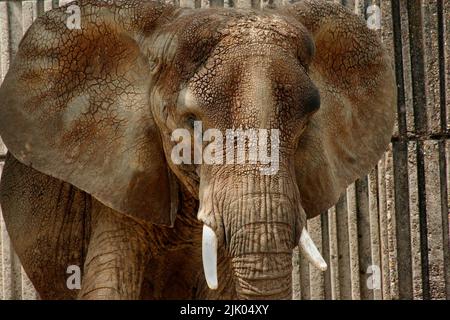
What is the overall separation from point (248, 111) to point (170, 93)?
0.44 m

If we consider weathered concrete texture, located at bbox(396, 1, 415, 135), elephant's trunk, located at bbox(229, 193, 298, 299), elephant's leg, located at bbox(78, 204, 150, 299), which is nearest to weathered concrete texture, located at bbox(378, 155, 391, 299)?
weathered concrete texture, located at bbox(396, 1, 415, 135)

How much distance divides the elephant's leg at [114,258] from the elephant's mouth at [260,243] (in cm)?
69

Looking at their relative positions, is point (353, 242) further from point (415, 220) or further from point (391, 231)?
point (415, 220)

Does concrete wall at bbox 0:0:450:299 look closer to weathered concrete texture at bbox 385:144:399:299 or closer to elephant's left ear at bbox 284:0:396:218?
weathered concrete texture at bbox 385:144:399:299

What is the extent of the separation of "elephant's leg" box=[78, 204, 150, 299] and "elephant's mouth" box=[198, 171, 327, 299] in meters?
0.69

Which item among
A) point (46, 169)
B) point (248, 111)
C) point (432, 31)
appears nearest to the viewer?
point (248, 111)

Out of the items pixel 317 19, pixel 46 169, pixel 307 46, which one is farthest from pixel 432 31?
pixel 46 169

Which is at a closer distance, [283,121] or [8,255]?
[283,121]

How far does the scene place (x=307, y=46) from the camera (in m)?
4.64

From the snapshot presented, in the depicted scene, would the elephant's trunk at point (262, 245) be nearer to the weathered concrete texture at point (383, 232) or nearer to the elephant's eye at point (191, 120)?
the elephant's eye at point (191, 120)

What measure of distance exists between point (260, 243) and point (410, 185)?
236cm

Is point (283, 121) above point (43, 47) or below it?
below
